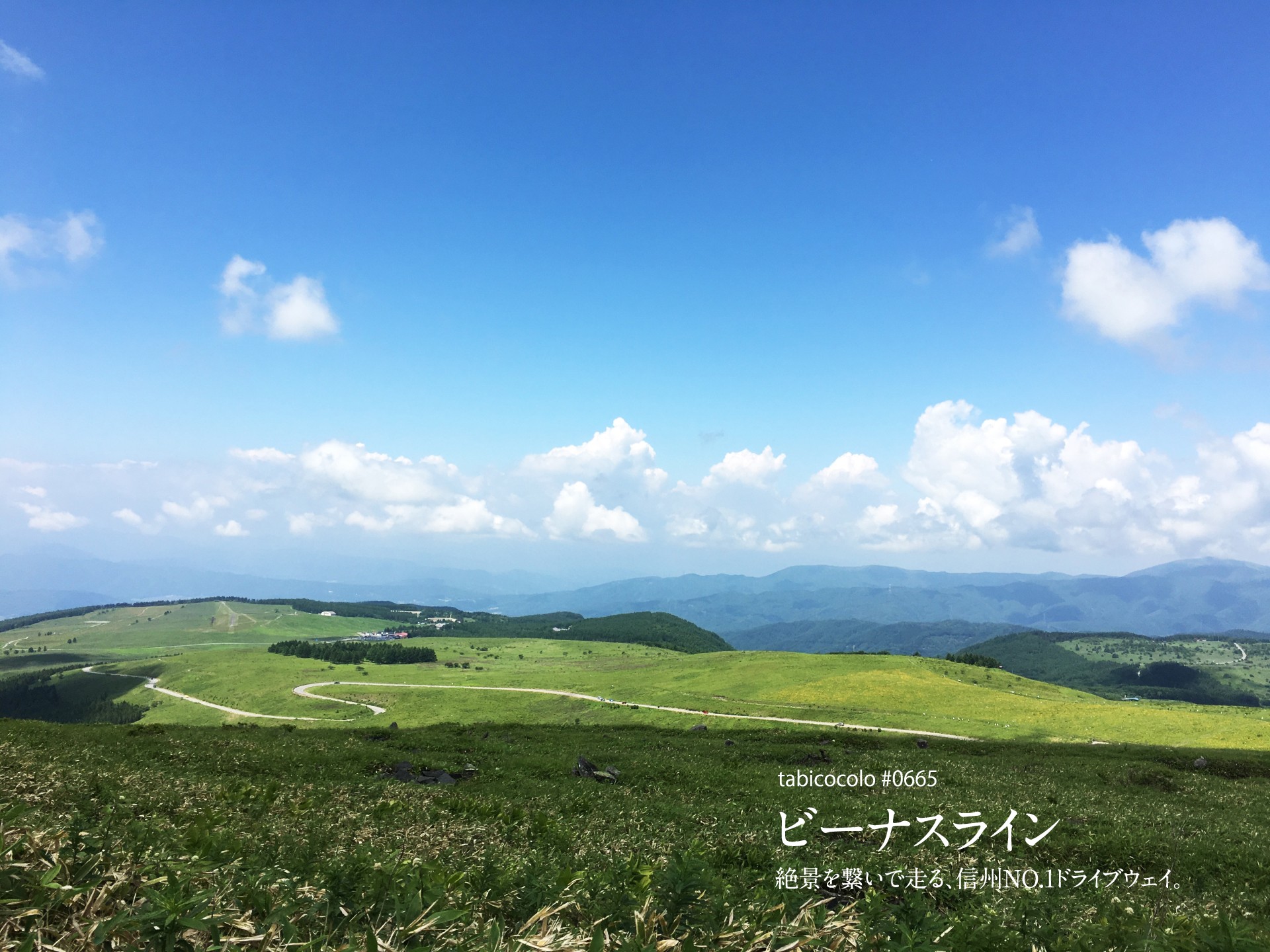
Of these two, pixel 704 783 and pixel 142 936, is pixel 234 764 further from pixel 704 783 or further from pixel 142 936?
pixel 142 936

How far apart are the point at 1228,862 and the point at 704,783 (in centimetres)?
1781

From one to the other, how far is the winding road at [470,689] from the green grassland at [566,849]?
22.5 m

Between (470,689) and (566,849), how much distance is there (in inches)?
4247

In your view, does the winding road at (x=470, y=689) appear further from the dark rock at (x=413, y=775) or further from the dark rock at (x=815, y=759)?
the dark rock at (x=413, y=775)

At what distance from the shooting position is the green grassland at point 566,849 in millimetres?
3795

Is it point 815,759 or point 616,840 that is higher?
point 616,840

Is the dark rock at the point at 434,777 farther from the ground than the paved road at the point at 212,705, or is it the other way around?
the dark rock at the point at 434,777

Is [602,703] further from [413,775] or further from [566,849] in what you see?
[566,849]

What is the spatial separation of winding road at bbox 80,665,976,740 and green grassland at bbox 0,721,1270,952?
22537mm

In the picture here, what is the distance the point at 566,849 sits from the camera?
13.8m

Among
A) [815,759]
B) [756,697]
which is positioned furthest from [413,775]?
[756,697]

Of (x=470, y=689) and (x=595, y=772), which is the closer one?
(x=595, y=772)

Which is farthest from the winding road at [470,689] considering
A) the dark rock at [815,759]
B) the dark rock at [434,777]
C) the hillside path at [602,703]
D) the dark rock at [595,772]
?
the dark rock at [434,777]

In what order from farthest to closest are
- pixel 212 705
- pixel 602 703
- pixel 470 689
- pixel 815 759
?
pixel 212 705 → pixel 470 689 → pixel 602 703 → pixel 815 759
